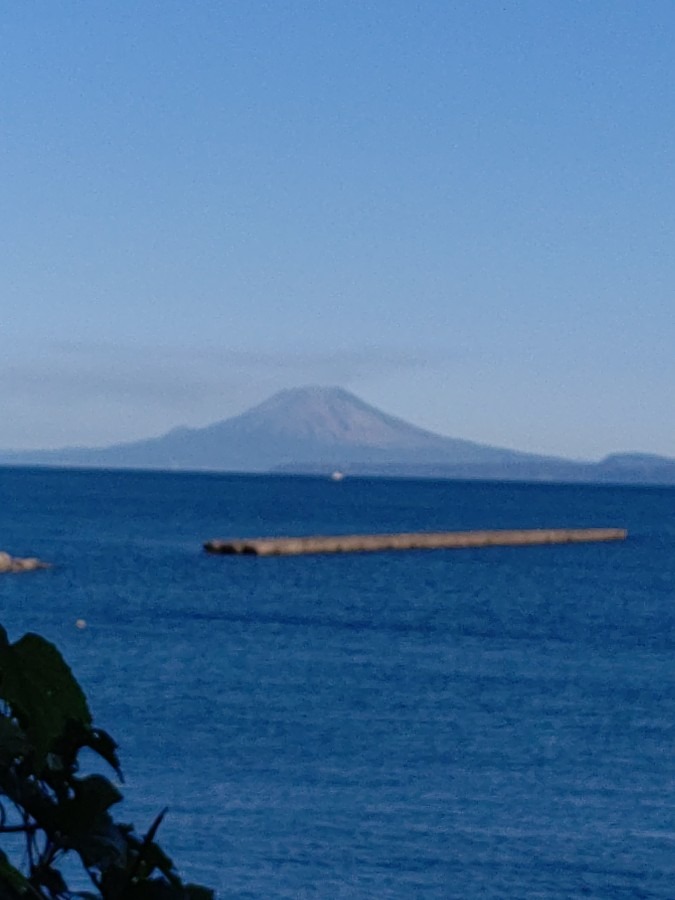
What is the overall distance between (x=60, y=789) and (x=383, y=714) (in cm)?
3083

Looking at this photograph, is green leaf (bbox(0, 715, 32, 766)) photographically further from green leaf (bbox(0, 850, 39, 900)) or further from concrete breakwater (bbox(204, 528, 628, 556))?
concrete breakwater (bbox(204, 528, 628, 556))

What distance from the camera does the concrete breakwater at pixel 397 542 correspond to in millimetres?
84625

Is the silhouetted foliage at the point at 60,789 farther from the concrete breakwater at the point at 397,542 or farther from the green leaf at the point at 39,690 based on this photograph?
the concrete breakwater at the point at 397,542

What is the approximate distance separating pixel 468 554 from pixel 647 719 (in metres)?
58.5

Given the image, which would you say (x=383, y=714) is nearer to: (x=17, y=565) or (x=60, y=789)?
(x=60, y=789)

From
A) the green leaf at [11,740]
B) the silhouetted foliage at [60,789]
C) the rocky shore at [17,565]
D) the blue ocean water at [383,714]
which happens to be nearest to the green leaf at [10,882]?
the silhouetted foliage at [60,789]

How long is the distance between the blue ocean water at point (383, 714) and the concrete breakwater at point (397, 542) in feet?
10.3

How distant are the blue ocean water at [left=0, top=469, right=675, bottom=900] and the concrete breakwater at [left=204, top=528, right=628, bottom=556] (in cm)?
313

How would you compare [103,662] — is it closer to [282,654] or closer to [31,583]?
[282,654]

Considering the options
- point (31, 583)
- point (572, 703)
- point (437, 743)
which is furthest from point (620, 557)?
point (437, 743)

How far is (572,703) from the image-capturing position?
35.0 m

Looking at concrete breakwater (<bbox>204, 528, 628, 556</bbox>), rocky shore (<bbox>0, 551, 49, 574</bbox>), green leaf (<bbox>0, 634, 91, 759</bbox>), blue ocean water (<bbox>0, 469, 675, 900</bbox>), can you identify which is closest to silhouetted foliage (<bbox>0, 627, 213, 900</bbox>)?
green leaf (<bbox>0, 634, 91, 759</bbox>)

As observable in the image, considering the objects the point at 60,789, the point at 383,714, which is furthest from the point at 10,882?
the point at 383,714

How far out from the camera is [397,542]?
9212 centimetres
